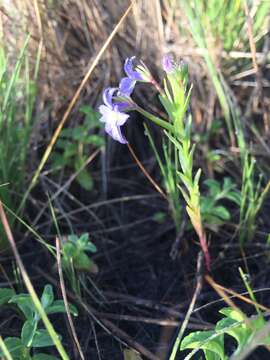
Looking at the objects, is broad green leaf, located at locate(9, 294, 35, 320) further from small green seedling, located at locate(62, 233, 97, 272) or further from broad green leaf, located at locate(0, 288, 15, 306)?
small green seedling, located at locate(62, 233, 97, 272)

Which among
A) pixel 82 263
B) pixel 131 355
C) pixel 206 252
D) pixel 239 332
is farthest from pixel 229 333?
pixel 82 263

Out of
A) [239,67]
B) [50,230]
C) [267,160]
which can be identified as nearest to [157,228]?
[50,230]

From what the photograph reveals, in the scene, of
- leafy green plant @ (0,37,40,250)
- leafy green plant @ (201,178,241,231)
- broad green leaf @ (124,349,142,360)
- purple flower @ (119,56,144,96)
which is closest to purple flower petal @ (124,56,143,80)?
purple flower @ (119,56,144,96)

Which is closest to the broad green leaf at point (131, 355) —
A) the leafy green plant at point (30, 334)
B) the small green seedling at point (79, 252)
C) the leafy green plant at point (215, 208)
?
A: the leafy green plant at point (30, 334)

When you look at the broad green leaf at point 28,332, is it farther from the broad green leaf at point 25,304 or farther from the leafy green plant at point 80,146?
the leafy green plant at point 80,146

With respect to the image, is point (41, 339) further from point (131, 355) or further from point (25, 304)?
point (131, 355)

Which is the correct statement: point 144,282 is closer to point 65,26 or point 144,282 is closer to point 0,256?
point 0,256
